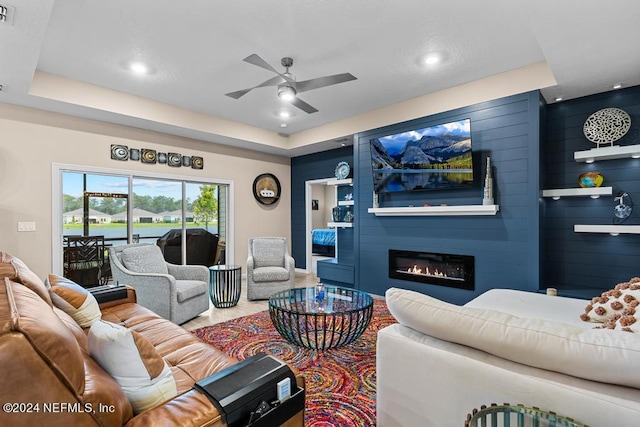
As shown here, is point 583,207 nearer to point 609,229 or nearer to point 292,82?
point 609,229

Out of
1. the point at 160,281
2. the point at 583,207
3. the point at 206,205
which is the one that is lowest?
the point at 160,281

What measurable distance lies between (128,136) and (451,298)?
5.20 m

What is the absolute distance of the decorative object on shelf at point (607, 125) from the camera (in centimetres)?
322

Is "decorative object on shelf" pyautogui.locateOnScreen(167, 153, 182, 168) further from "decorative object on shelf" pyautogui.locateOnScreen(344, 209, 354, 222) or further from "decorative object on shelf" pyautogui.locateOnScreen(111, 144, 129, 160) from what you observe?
"decorative object on shelf" pyautogui.locateOnScreen(344, 209, 354, 222)

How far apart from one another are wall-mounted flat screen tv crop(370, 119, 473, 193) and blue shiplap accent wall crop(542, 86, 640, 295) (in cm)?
98

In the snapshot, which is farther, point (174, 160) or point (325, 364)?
point (174, 160)

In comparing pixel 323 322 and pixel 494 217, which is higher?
pixel 494 217

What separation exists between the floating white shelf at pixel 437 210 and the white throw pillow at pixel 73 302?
3.63 metres

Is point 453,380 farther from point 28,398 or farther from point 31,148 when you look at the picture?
point 31,148

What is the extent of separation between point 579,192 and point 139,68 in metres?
5.03

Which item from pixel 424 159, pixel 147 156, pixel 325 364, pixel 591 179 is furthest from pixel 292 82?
pixel 591 179

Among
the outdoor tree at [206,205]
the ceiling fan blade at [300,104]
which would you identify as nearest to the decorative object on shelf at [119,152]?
the outdoor tree at [206,205]

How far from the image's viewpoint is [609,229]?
318cm

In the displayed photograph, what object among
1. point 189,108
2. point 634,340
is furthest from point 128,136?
point 634,340
